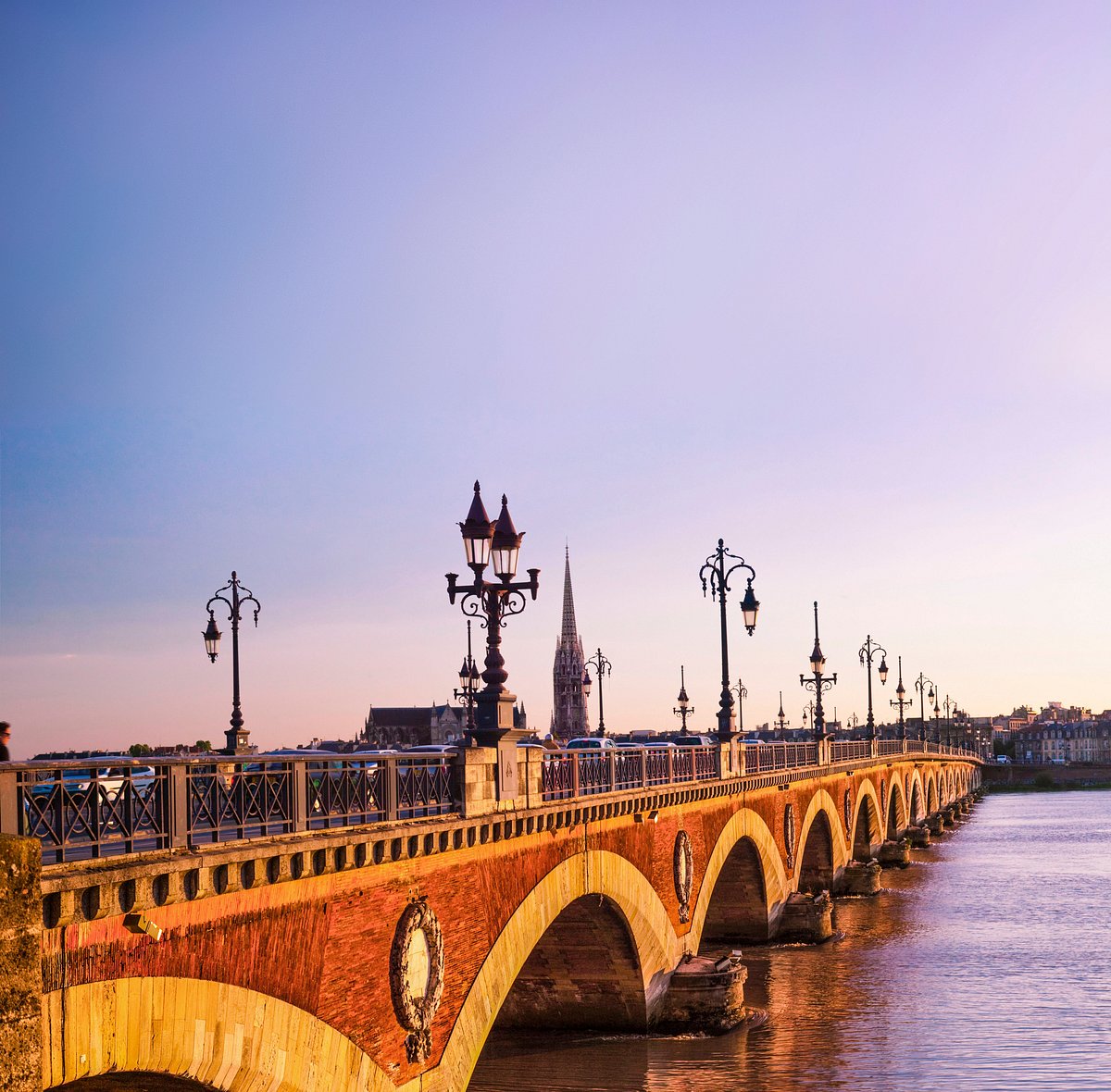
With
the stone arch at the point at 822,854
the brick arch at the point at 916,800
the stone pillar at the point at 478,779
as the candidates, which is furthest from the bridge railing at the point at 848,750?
the stone pillar at the point at 478,779

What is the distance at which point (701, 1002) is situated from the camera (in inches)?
999

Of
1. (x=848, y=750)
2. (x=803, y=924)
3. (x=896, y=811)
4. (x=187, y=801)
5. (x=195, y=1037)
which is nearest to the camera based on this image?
(x=195, y=1037)

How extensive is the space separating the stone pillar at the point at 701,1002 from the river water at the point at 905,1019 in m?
0.42

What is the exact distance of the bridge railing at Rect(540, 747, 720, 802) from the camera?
20.3 metres

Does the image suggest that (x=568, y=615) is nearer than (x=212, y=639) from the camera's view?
No

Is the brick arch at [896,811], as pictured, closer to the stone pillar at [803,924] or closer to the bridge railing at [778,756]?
the bridge railing at [778,756]

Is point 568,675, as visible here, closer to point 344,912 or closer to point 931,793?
point 931,793

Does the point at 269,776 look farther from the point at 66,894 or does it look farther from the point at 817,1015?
the point at 817,1015

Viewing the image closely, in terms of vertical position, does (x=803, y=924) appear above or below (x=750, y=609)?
below

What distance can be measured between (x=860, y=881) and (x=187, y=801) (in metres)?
41.4

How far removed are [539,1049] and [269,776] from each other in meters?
13.2

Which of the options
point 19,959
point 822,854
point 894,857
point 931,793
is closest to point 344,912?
point 19,959

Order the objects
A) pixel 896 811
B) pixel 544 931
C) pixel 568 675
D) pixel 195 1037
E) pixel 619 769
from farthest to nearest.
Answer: pixel 568 675
pixel 896 811
pixel 619 769
pixel 544 931
pixel 195 1037

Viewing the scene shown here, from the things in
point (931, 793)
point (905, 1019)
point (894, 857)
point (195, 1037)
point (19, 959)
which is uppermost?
point (19, 959)
